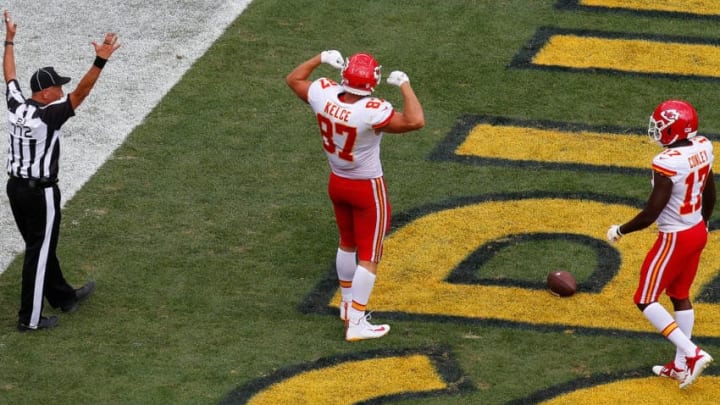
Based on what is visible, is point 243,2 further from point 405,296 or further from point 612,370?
point 612,370

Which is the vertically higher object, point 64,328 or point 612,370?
point 612,370

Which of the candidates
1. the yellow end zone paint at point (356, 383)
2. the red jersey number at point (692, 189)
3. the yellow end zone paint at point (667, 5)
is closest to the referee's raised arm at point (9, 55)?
the yellow end zone paint at point (356, 383)

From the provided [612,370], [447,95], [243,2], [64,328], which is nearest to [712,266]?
[612,370]

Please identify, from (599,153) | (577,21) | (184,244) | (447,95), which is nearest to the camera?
(184,244)

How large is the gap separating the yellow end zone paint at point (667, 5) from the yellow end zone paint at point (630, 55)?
0.80m

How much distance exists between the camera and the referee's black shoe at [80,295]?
30.5ft

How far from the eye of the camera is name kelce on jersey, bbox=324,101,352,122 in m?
8.48

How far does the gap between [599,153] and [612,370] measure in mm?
3214

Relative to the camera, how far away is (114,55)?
13.1 metres

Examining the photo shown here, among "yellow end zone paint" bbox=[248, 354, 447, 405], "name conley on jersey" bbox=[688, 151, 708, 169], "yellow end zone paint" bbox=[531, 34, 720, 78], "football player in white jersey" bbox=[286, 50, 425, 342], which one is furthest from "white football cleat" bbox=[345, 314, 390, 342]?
"yellow end zone paint" bbox=[531, 34, 720, 78]

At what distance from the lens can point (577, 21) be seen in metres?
13.7

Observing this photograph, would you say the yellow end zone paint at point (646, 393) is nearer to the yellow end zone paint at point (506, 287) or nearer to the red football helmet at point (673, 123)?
the yellow end zone paint at point (506, 287)

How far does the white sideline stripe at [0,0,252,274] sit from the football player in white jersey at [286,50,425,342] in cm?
287

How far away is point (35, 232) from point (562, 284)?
137 inches
